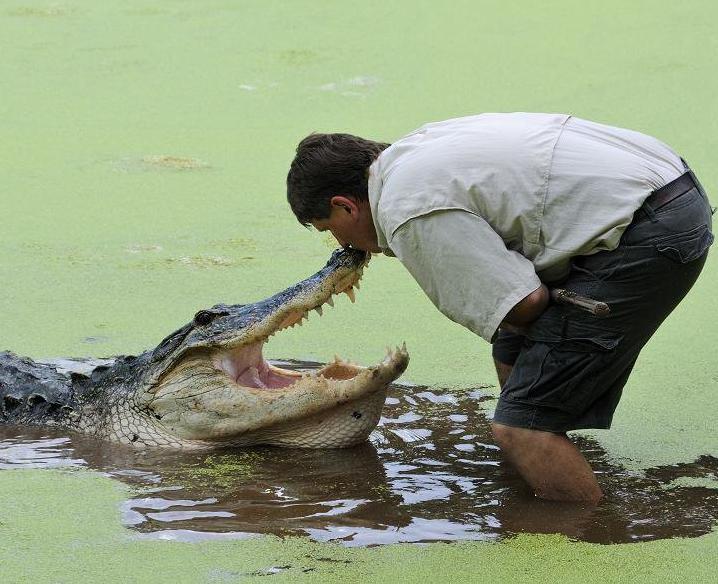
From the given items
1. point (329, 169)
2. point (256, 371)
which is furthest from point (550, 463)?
point (256, 371)

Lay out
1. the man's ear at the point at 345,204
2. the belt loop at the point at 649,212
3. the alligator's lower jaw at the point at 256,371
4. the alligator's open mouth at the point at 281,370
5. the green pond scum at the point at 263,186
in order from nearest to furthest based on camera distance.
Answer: the green pond scum at the point at 263,186, the belt loop at the point at 649,212, the man's ear at the point at 345,204, the alligator's open mouth at the point at 281,370, the alligator's lower jaw at the point at 256,371

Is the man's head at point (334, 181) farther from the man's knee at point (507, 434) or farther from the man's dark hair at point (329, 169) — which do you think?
the man's knee at point (507, 434)

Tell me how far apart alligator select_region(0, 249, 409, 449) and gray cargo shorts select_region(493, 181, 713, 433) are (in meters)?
0.60

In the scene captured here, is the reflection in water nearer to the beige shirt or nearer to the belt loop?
the beige shirt

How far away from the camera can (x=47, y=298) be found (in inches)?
207

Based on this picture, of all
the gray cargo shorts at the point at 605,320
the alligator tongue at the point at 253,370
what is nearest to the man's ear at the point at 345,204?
the gray cargo shorts at the point at 605,320

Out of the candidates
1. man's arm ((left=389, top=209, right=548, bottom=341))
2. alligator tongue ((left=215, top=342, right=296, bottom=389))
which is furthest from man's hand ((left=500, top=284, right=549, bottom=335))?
alligator tongue ((left=215, top=342, right=296, bottom=389))

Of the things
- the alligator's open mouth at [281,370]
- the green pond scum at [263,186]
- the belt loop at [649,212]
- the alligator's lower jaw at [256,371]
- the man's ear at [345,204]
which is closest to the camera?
the green pond scum at [263,186]

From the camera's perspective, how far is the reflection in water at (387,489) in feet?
10.5

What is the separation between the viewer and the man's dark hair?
3.22 m

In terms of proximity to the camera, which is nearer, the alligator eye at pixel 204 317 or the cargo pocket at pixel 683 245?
the cargo pocket at pixel 683 245

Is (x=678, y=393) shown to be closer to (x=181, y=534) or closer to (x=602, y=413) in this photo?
(x=602, y=413)

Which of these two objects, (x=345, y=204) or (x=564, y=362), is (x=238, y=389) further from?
(x=564, y=362)

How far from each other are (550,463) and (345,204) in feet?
2.97
